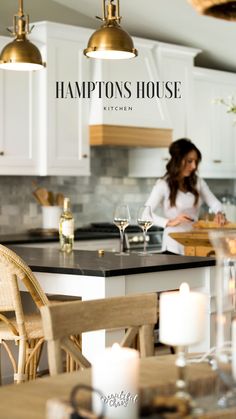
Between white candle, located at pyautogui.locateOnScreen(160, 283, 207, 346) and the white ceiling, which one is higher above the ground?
the white ceiling

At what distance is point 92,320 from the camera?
2.21m

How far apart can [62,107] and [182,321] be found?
16.4 ft

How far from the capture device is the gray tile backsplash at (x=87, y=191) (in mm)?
6547

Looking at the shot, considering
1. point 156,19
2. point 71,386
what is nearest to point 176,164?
point 156,19

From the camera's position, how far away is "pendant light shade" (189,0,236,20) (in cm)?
177

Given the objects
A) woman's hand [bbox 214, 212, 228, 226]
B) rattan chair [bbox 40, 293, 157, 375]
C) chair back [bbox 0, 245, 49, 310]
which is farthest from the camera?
woman's hand [bbox 214, 212, 228, 226]

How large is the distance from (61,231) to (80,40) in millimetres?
2473

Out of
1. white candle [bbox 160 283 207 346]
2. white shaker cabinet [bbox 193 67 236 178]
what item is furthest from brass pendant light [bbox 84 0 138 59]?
white shaker cabinet [bbox 193 67 236 178]

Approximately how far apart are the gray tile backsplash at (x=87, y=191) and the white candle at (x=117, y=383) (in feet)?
16.7

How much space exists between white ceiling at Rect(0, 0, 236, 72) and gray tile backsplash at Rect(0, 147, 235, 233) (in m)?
1.07

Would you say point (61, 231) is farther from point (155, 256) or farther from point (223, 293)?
point (223, 293)

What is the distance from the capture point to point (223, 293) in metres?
1.63

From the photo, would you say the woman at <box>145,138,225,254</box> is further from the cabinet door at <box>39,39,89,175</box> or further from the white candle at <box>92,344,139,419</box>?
the white candle at <box>92,344,139,419</box>

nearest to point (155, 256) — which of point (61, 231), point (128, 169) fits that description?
point (61, 231)
